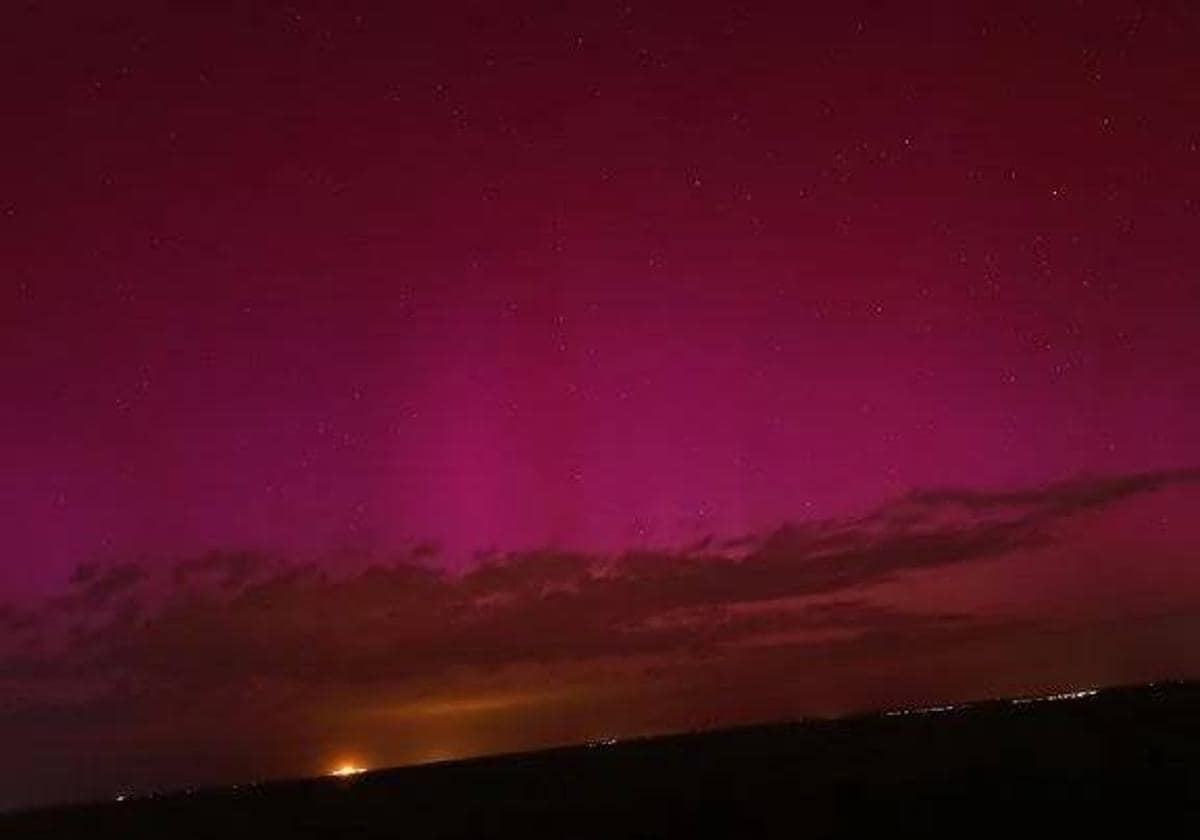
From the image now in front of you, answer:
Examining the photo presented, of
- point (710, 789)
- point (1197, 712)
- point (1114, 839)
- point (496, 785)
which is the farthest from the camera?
point (496, 785)

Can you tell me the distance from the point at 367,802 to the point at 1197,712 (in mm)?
25306

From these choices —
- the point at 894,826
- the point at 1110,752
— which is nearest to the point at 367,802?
the point at 1110,752

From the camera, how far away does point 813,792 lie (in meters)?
33.2

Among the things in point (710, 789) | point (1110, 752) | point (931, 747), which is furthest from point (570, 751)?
point (1110, 752)

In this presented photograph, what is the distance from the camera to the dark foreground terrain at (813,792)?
73.3 feet

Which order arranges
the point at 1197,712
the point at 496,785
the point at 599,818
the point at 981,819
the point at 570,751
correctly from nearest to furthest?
the point at 981,819, the point at 599,818, the point at 1197,712, the point at 496,785, the point at 570,751

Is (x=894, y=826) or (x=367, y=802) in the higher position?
(x=367, y=802)

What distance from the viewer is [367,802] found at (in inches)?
2144

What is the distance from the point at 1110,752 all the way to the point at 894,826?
47.0 ft

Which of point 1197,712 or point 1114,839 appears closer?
point 1114,839

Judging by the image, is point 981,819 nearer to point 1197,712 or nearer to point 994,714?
point 1197,712

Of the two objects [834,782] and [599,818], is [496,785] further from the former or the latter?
[599,818]

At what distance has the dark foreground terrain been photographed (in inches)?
879

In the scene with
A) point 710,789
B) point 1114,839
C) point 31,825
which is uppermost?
point 31,825
